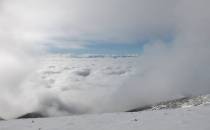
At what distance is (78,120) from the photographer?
1622 cm

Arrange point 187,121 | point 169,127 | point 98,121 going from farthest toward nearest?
point 98,121 → point 187,121 → point 169,127

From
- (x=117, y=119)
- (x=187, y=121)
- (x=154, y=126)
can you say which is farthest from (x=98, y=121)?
(x=187, y=121)

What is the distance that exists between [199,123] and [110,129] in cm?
494

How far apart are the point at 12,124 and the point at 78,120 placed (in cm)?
413

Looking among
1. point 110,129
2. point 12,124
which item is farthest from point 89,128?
point 12,124

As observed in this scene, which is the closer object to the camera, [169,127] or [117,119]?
[169,127]

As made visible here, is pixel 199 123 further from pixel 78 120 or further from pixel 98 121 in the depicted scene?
pixel 78 120

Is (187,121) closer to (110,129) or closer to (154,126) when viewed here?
(154,126)

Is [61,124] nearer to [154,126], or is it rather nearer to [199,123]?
[154,126]

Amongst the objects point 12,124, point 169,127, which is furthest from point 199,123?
point 12,124

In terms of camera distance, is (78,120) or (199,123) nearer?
(199,123)

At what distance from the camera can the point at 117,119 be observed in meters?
16.1

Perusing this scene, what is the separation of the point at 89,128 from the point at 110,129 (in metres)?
1.25

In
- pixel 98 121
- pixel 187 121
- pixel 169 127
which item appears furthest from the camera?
pixel 98 121
